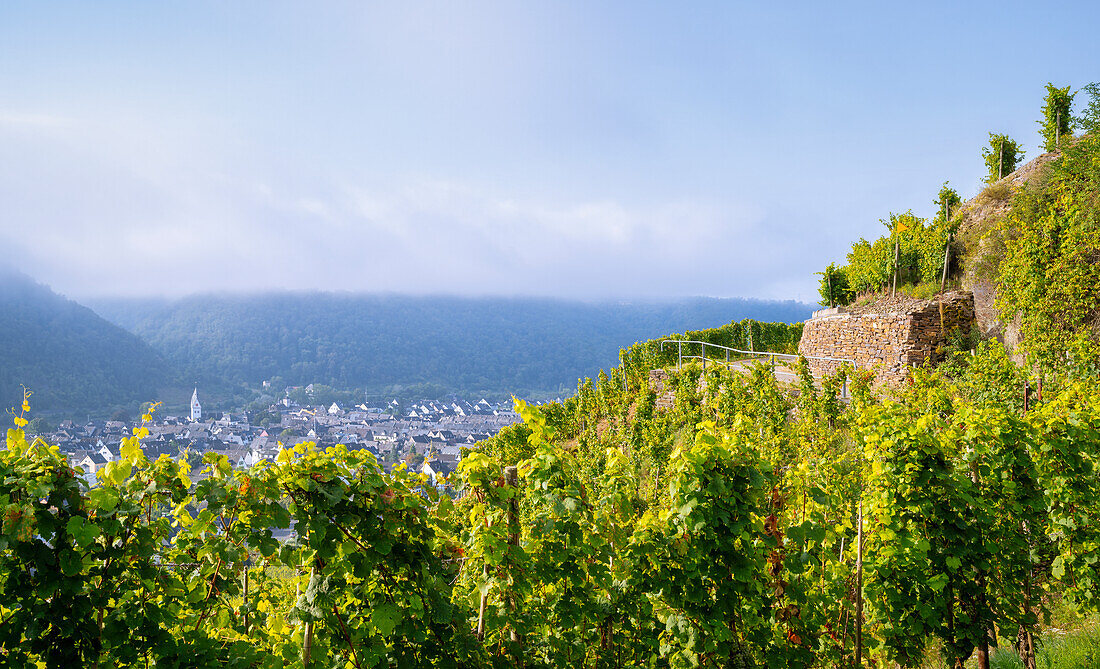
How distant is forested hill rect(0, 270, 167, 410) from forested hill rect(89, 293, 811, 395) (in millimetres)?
11179

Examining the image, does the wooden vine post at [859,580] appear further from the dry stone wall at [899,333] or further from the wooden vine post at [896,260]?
the wooden vine post at [896,260]

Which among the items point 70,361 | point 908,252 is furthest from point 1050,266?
point 70,361

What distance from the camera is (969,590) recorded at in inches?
124

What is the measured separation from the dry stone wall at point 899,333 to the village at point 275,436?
10977 mm

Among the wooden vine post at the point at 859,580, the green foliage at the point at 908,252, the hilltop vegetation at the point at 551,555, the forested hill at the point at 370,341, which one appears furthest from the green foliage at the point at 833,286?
the forested hill at the point at 370,341

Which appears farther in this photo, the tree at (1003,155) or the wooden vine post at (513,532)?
the tree at (1003,155)

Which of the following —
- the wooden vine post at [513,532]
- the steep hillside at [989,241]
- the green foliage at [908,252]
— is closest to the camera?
the wooden vine post at [513,532]

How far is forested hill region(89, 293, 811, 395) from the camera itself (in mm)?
79750

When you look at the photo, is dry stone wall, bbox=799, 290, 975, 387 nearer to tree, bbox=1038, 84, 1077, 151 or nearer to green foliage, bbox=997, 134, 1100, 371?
green foliage, bbox=997, 134, 1100, 371

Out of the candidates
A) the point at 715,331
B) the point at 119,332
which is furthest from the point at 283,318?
the point at 715,331

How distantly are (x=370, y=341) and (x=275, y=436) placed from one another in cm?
9337

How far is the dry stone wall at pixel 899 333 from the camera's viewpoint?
1360cm

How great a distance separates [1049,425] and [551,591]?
12.0 feet

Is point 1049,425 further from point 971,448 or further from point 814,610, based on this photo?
point 814,610
